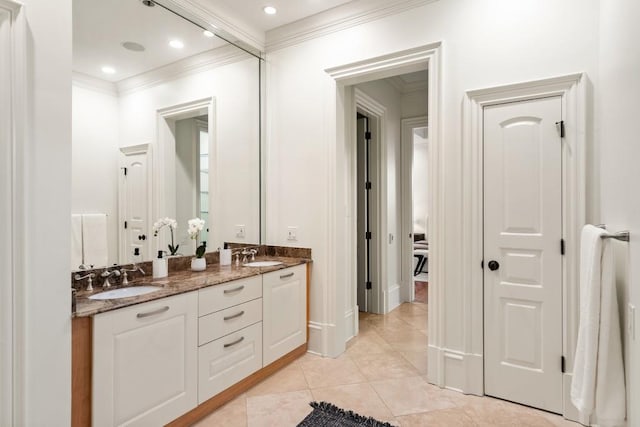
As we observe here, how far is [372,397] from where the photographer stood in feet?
8.05

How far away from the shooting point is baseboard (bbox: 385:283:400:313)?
14.7 feet

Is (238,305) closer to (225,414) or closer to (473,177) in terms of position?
(225,414)

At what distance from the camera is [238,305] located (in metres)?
2.46

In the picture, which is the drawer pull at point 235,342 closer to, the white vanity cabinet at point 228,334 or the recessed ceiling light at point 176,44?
the white vanity cabinet at point 228,334

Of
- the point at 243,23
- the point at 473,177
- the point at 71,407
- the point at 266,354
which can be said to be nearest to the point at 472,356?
the point at 473,177

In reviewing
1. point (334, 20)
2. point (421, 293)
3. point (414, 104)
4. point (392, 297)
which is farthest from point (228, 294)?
point (421, 293)

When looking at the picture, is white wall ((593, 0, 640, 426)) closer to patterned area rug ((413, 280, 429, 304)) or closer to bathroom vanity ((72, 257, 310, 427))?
bathroom vanity ((72, 257, 310, 427))

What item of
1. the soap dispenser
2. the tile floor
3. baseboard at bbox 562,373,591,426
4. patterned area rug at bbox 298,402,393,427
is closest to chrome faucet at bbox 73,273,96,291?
the soap dispenser

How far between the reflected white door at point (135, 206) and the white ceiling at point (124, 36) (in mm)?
554

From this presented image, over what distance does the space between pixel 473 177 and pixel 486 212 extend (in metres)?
0.26

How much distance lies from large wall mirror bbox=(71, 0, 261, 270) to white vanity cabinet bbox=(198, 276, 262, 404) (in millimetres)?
620

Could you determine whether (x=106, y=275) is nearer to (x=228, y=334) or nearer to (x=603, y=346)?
(x=228, y=334)

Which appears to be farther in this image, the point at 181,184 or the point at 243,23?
the point at 243,23

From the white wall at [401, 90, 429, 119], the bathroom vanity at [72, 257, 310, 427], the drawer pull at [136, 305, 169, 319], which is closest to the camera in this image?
the bathroom vanity at [72, 257, 310, 427]
